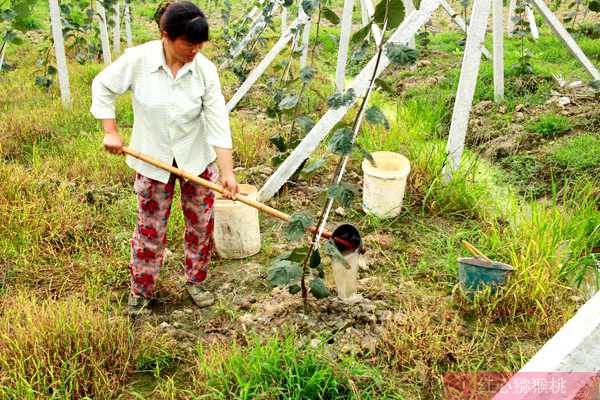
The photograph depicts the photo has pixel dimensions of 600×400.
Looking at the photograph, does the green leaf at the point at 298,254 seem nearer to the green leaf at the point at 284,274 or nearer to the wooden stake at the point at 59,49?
the green leaf at the point at 284,274

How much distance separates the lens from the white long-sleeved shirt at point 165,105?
229 cm

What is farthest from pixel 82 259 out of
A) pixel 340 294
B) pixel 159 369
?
pixel 340 294

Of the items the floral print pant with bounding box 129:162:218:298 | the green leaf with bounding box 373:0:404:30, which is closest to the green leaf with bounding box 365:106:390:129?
the green leaf with bounding box 373:0:404:30

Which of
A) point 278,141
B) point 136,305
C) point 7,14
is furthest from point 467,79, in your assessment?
point 7,14

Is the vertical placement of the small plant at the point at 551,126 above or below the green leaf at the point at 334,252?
above

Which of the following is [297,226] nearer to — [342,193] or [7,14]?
[342,193]

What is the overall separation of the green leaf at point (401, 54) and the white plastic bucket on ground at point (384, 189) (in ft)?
3.67

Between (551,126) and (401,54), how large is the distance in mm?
2718

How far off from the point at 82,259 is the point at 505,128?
3.46m

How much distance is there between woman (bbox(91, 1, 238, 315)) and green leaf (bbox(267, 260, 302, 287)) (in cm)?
42

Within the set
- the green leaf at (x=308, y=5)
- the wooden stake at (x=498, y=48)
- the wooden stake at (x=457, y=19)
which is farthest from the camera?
the wooden stake at (x=457, y=19)

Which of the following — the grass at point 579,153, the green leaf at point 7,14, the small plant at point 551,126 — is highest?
the green leaf at point 7,14

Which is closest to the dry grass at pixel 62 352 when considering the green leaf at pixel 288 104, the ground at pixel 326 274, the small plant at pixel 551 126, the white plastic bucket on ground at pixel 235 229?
the ground at pixel 326 274

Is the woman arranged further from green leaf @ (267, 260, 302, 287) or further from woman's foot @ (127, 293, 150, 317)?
green leaf @ (267, 260, 302, 287)
